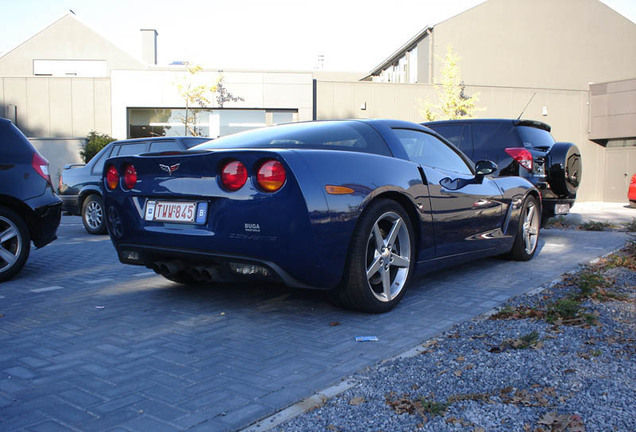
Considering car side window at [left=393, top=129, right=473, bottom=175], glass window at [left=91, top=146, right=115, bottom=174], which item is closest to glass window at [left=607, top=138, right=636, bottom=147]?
glass window at [left=91, top=146, right=115, bottom=174]

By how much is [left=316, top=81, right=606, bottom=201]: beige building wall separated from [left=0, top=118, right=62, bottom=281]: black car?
1923 centimetres

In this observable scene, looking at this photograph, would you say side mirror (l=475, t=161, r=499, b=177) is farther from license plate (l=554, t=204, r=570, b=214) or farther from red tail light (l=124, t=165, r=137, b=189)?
license plate (l=554, t=204, r=570, b=214)

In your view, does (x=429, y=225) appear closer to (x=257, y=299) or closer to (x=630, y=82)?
(x=257, y=299)

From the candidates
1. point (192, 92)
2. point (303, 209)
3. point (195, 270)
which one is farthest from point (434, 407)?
point (192, 92)

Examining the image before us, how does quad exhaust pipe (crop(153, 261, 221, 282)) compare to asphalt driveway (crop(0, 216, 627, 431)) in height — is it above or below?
above

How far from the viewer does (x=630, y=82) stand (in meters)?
25.6

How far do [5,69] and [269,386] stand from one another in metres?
39.6

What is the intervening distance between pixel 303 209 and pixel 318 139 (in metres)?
0.92

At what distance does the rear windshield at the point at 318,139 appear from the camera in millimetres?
4156

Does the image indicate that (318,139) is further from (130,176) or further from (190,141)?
(190,141)

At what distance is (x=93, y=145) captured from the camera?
21.8 m

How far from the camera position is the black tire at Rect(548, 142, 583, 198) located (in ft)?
26.5

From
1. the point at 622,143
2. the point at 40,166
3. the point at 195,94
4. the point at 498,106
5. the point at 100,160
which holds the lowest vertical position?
the point at 40,166

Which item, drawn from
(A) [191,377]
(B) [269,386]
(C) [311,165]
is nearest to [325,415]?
(B) [269,386]
